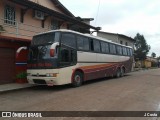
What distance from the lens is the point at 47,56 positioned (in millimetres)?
12234

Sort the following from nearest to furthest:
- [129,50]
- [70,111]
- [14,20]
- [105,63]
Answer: [70,111] < [14,20] < [105,63] < [129,50]

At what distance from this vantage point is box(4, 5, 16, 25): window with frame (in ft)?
50.7

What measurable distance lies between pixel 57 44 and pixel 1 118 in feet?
19.4

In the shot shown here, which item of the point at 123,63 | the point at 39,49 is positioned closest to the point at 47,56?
the point at 39,49

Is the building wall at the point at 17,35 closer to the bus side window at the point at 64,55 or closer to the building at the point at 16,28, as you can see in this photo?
the building at the point at 16,28

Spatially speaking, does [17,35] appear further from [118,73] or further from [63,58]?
[118,73]

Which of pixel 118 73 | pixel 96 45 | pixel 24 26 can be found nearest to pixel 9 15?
pixel 24 26

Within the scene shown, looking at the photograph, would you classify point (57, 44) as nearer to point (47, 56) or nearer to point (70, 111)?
point (47, 56)

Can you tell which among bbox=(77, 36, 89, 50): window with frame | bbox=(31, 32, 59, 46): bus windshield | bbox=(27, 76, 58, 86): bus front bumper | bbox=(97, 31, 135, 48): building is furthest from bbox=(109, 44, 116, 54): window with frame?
bbox=(97, 31, 135, 48): building

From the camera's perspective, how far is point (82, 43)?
14.8 meters

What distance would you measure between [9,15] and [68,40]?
5.40 metres

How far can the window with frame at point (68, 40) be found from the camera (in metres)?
12.8

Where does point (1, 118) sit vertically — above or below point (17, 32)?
below

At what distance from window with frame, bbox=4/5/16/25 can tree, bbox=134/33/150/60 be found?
1903 inches
